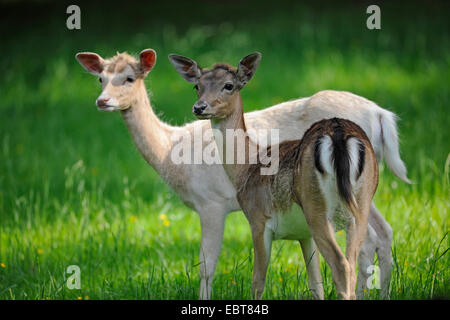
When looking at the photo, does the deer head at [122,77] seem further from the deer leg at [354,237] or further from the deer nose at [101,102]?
the deer leg at [354,237]

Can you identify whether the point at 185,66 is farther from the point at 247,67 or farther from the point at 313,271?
the point at 313,271

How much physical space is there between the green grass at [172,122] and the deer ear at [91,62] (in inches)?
35.5

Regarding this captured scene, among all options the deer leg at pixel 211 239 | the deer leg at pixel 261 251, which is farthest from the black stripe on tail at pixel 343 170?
the deer leg at pixel 211 239

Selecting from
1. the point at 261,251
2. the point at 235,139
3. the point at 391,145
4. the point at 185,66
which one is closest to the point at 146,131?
the point at 185,66

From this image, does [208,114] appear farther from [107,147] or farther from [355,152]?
[107,147]

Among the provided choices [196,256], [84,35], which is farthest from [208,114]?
[84,35]

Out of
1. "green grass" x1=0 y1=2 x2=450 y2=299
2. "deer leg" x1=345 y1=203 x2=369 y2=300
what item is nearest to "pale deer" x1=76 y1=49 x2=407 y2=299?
"green grass" x1=0 y1=2 x2=450 y2=299

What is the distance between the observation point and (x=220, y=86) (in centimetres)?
502

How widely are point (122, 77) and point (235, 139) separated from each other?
133 cm

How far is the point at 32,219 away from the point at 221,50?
6063mm

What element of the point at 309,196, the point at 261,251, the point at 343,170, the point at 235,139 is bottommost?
the point at 261,251

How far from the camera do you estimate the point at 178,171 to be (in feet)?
20.0

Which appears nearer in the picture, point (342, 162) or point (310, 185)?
point (342, 162)

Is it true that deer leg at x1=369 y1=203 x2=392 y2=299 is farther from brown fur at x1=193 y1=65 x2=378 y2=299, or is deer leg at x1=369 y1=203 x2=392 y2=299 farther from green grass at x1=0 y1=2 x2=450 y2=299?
brown fur at x1=193 y1=65 x2=378 y2=299
